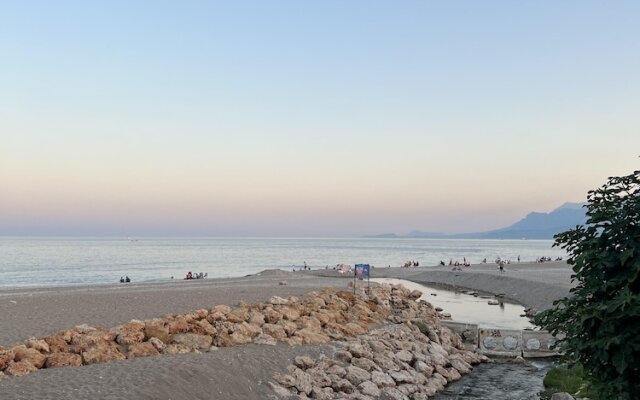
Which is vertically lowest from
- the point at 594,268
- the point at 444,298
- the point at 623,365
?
the point at 444,298

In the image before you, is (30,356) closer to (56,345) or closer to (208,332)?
(56,345)

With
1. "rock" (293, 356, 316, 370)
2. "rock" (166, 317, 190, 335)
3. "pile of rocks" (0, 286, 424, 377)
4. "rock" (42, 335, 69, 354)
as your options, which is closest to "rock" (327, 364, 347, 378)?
"rock" (293, 356, 316, 370)

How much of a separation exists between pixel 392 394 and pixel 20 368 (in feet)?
44.0

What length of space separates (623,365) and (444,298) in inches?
1997

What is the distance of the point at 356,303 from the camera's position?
110ft

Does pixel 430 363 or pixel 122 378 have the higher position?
pixel 122 378

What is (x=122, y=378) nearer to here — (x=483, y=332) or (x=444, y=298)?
(x=483, y=332)

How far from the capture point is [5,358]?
54.6 ft

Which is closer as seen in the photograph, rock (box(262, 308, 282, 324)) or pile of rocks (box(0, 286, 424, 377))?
pile of rocks (box(0, 286, 424, 377))

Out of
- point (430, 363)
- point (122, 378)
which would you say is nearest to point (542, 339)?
point (430, 363)

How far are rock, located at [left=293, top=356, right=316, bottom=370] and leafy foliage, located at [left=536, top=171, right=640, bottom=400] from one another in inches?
489

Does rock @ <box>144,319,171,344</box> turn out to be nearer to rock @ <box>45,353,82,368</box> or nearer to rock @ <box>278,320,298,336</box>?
rock @ <box>45,353,82,368</box>

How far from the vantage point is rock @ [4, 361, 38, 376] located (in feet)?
53.1

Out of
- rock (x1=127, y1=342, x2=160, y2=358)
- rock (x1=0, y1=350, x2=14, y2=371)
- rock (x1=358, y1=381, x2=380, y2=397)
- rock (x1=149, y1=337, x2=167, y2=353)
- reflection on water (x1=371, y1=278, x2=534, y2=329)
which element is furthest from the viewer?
reflection on water (x1=371, y1=278, x2=534, y2=329)
